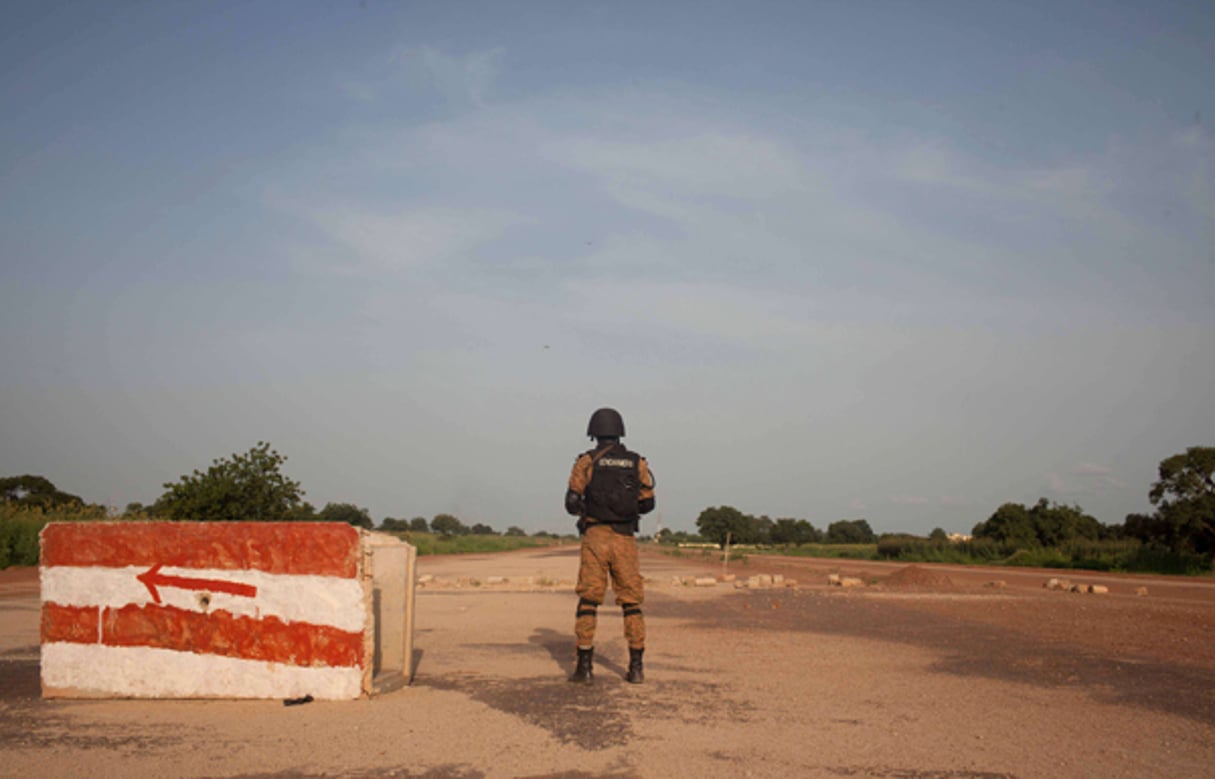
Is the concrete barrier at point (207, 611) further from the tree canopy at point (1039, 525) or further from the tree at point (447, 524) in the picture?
the tree at point (447, 524)

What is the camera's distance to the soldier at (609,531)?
761cm

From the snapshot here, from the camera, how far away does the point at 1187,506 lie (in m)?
37.7

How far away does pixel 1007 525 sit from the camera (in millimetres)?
53125

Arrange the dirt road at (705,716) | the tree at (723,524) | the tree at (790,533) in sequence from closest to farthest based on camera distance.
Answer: the dirt road at (705,716), the tree at (723,524), the tree at (790,533)

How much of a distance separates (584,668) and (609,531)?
1.15m

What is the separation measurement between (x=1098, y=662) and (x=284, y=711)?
7.61 metres

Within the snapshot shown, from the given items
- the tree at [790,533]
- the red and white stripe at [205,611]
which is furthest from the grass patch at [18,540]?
the tree at [790,533]

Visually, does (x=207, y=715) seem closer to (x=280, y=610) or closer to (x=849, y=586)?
(x=280, y=610)

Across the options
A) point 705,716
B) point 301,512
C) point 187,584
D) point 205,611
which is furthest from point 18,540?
point 705,716

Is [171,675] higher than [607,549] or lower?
lower

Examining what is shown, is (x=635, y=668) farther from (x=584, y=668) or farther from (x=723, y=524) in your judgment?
(x=723, y=524)

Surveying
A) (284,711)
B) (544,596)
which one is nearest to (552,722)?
(284,711)

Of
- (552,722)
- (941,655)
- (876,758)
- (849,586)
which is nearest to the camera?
(876,758)

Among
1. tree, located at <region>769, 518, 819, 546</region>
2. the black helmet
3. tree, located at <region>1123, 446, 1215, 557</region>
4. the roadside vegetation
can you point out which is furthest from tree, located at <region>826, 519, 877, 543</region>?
the black helmet
